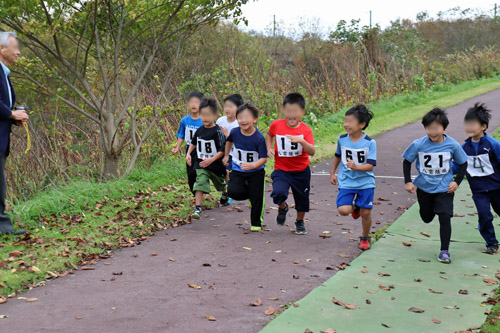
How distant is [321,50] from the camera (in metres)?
19.0

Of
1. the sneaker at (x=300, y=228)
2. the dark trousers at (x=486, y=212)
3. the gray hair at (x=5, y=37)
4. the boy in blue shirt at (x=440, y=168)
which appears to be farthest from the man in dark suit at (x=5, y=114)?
the dark trousers at (x=486, y=212)

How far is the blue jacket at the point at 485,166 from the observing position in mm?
5996

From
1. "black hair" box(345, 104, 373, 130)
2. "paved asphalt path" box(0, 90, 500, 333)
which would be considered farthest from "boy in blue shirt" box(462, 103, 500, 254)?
"paved asphalt path" box(0, 90, 500, 333)

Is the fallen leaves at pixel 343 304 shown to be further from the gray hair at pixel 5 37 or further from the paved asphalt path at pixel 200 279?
the gray hair at pixel 5 37

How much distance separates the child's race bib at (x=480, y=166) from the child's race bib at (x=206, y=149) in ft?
10.5

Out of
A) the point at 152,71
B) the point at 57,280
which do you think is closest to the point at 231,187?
the point at 57,280

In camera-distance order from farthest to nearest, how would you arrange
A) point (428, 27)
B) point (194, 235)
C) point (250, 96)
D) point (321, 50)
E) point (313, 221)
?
1. point (428, 27)
2. point (321, 50)
3. point (250, 96)
4. point (313, 221)
5. point (194, 235)

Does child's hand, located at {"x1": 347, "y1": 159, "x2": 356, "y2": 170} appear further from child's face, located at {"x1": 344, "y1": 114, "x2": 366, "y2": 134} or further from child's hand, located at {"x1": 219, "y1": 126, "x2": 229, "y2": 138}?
child's hand, located at {"x1": 219, "y1": 126, "x2": 229, "y2": 138}

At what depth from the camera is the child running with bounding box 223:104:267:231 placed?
22.4 feet

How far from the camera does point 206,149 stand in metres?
7.64

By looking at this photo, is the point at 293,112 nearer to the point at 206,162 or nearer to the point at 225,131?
the point at 206,162

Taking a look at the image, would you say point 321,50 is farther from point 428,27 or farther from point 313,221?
point 428,27

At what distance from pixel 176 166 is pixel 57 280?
4.85m

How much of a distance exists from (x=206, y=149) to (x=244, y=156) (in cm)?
87
